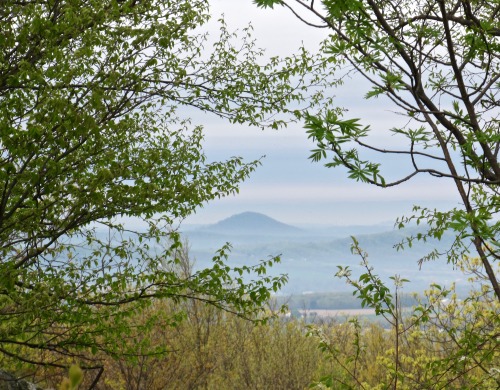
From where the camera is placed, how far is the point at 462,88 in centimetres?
464

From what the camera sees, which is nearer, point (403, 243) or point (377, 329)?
point (403, 243)

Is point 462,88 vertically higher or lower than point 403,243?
higher

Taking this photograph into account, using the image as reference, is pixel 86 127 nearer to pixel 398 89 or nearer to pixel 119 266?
pixel 119 266

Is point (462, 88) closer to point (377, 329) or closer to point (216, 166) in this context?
point (216, 166)

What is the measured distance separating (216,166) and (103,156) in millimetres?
2500

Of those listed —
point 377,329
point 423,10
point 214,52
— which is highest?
point 214,52

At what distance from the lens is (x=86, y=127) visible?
6.12m

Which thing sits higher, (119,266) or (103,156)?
(103,156)

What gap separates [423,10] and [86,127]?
3.43 meters

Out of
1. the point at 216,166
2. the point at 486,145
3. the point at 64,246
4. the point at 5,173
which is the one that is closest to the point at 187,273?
the point at 216,166

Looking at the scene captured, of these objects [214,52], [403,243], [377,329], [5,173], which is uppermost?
[214,52]

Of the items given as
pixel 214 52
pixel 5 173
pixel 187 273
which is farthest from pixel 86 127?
pixel 187 273

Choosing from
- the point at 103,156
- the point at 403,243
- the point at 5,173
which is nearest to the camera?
the point at 403,243

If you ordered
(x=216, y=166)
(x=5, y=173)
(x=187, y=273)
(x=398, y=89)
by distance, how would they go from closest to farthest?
(x=398, y=89)
(x=5, y=173)
(x=216, y=166)
(x=187, y=273)
